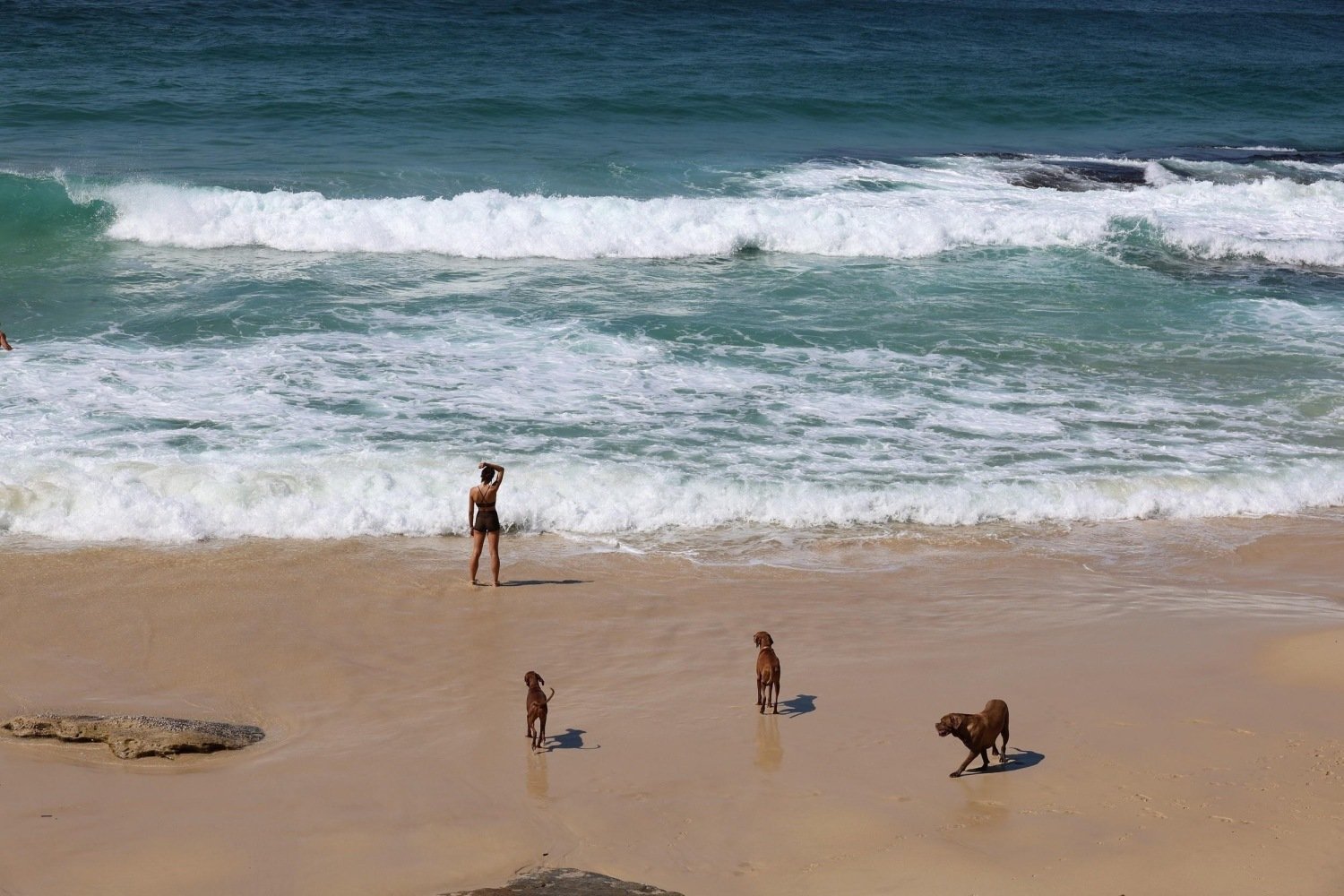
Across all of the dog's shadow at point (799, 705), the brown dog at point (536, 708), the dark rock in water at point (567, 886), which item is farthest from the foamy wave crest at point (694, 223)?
the dark rock in water at point (567, 886)

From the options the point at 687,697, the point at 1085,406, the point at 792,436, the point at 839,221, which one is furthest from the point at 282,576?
the point at 839,221

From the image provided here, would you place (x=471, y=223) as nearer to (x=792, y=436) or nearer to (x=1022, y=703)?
(x=792, y=436)

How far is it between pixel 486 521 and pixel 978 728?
4.31 m

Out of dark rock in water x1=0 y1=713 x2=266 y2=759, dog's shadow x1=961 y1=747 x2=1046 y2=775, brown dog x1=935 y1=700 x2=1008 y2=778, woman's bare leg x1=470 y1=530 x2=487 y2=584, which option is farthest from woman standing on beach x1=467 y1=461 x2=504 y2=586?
dog's shadow x1=961 y1=747 x2=1046 y2=775

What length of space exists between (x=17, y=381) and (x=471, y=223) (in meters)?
8.09

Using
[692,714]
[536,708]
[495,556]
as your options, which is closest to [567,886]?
[536,708]

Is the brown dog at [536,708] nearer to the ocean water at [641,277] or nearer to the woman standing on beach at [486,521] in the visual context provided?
the woman standing on beach at [486,521]

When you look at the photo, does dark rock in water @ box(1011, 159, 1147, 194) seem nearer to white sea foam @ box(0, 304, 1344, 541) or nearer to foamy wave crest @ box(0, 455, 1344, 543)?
white sea foam @ box(0, 304, 1344, 541)

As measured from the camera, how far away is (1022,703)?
7.92 metres

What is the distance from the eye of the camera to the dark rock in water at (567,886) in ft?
19.2

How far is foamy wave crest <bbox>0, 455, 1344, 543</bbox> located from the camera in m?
10.8

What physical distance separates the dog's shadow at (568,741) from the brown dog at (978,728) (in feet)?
6.35

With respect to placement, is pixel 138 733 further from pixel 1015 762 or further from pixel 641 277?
pixel 641 277

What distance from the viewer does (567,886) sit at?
5922 mm
